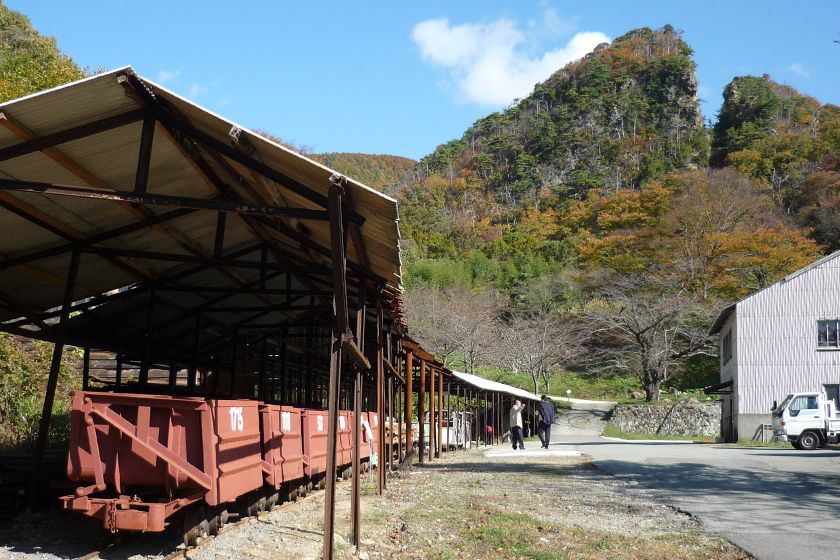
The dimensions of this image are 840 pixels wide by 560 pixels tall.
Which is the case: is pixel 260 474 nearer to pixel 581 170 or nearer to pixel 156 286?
pixel 156 286

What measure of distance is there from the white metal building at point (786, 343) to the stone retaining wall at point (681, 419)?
8.23 meters

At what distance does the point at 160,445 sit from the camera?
328 inches

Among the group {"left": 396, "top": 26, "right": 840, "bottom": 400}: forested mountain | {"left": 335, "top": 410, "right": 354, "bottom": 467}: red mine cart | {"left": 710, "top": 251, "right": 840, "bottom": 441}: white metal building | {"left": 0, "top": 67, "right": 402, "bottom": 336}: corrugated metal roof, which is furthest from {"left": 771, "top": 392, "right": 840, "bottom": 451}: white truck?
{"left": 0, "top": 67, "right": 402, "bottom": 336}: corrugated metal roof

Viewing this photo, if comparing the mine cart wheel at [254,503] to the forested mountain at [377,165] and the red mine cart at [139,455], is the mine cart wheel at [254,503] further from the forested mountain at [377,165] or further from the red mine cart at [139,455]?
the forested mountain at [377,165]

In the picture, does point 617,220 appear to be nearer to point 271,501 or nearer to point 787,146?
point 787,146

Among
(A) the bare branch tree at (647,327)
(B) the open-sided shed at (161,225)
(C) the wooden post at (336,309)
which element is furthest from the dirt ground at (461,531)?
(A) the bare branch tree at (647,327)

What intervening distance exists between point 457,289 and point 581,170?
155ft

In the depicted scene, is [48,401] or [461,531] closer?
[461,531]

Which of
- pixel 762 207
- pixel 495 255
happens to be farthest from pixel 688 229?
pixel 495 255

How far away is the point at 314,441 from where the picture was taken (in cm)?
1384

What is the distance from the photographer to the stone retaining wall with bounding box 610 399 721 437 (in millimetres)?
44906

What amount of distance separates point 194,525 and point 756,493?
369 inches

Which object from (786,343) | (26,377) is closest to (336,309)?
(26,377)

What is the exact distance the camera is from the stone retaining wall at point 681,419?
44.9 metres
